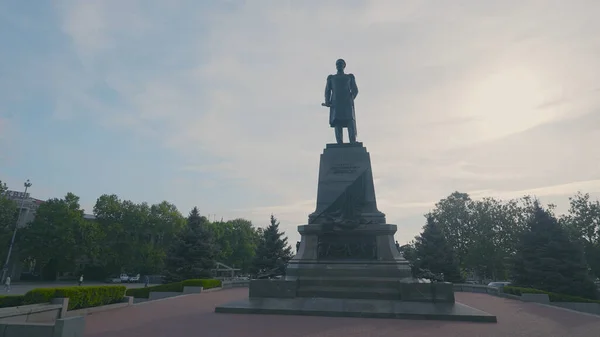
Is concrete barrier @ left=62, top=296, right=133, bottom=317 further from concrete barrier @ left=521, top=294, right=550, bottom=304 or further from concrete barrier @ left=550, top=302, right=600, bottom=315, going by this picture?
concrete barrier @ left=550, top=302, right=600, bottom=315

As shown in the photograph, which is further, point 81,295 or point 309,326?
point 81,295

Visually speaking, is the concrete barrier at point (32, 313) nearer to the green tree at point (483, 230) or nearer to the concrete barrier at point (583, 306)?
the concrete barrier at point (583, 306)

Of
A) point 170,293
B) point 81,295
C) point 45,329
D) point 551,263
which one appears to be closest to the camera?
point 45,329

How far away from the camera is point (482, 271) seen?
152 feet

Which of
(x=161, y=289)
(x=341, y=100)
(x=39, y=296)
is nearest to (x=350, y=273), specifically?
(x=341, y=100)

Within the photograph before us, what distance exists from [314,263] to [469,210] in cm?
4163

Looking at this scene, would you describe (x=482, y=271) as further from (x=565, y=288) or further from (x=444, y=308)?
(x=444, y=308)

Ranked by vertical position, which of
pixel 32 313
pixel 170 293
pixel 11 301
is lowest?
pixel 170 293

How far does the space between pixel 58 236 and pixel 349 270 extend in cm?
4351

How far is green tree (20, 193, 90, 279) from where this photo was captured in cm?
4269

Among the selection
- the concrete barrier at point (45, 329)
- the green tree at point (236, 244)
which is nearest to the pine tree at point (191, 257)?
the concrete barrier at point (45, 329)

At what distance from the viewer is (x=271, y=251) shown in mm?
30094

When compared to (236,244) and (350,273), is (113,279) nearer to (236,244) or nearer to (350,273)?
(236,244)

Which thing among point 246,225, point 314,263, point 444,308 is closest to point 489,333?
point 444,308
